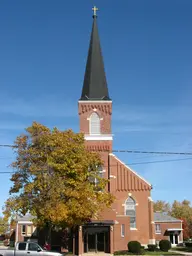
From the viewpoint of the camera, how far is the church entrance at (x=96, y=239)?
40375 mm

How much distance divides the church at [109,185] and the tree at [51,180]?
8505 mm

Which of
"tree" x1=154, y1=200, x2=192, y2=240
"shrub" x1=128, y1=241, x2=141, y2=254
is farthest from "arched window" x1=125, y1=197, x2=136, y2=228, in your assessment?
"tree" x1=154, y1=200, x2=192, y2=240

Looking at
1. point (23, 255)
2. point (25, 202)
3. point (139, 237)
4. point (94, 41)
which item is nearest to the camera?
point (23, 255)

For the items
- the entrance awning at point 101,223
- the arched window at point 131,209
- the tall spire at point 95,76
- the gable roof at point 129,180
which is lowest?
the entrance awning at point 101,223

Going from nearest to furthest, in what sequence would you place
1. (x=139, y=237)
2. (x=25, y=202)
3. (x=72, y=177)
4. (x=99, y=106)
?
(x=25, y=202) → (x=72, y=177) → (x=139, y=237) → (x=99, y=106)

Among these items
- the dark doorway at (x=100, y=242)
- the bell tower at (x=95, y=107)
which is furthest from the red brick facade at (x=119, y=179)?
the dark doorway at (x=100, y=242)

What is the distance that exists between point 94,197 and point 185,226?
55.8 m

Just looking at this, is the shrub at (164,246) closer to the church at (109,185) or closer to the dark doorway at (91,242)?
the church at (109,185)

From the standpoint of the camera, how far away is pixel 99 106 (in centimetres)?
4834

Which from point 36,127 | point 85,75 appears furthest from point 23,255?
point 85,75

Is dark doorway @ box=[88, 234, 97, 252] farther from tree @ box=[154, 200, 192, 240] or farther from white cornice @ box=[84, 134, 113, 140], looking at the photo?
tree @ box=[154, 200, 192, 240]

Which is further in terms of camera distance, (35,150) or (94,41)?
(94,41)

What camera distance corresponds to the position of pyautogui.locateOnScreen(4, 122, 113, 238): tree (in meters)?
30.1

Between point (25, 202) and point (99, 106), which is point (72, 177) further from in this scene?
point (99, 106)
